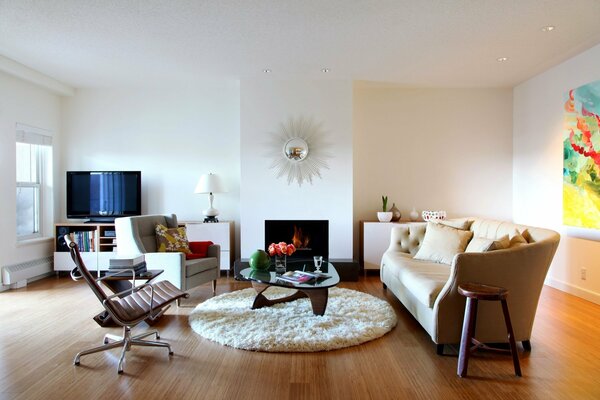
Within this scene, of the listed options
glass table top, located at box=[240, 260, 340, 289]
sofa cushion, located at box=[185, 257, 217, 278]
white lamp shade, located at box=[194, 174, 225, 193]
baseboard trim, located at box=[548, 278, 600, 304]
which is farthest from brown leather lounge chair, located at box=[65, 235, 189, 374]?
baseboard trim, located at box=[548, 278, 600, 304]

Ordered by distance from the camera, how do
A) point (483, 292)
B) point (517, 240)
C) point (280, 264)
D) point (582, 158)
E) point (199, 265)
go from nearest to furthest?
point (483, 292) → point (517, 240) → point (280, 264) → point (199, 265) → point (582, 158)

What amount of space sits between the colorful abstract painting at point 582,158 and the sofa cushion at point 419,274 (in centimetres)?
185

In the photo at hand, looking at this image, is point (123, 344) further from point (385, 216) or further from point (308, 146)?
point (385, 216)

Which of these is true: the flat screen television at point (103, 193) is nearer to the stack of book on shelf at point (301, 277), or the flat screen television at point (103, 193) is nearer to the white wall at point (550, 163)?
the stack of book on shelf at point (301, 277)

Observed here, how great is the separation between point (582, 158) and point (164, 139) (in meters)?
5.37

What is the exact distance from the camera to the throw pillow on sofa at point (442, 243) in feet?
12.8

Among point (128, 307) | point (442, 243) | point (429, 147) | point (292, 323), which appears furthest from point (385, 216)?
point (128, 307)

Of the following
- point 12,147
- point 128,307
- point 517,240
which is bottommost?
point 128,307

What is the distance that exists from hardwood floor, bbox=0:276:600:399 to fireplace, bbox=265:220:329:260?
2157 mm

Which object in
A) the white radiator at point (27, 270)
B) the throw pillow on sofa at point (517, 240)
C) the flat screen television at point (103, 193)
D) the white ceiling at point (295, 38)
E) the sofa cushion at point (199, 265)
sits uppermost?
the white ceiling at point (295, 38)

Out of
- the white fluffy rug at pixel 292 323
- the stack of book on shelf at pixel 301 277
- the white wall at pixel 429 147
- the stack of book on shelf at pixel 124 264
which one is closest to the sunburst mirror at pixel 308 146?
the white wall at pixel 429 147

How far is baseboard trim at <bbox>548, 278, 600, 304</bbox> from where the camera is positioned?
4.11m

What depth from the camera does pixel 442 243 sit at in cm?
399

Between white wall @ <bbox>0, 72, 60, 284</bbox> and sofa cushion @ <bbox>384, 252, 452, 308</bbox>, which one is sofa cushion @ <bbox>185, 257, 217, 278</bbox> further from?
white wall @ <bbox>0, 72, 60, 284</bbox>
